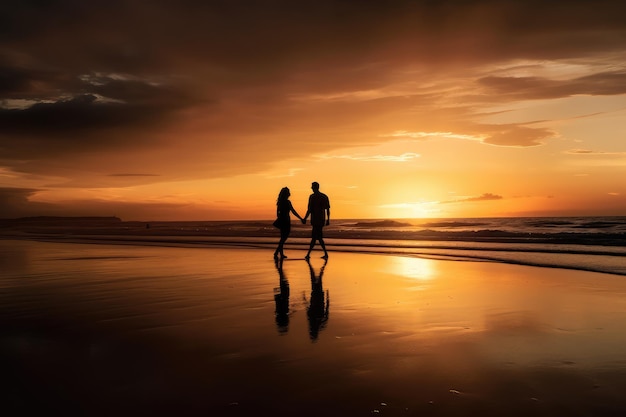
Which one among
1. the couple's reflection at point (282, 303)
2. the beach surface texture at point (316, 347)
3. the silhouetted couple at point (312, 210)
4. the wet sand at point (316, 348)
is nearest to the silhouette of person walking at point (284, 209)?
the silhouetted couple at point (312, 210)

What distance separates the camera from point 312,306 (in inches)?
334

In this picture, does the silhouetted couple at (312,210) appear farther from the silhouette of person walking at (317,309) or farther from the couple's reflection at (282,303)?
the silhouette of person walking at (317,309)

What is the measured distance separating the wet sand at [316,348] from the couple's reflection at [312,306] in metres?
0.06

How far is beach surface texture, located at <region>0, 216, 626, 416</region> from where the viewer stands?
4.05m

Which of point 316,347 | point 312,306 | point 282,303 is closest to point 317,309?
point 312,306

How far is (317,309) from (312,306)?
0.99 ft

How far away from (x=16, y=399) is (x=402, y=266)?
12.4 m

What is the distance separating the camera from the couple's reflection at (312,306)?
6.83 meters

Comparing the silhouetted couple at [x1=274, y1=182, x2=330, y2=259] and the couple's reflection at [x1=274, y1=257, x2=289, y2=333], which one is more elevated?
the silhouetted couple at [x1=274, y1=182, x2=330, y2=259]

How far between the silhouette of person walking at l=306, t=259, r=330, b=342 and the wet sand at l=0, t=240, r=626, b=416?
0.15ft

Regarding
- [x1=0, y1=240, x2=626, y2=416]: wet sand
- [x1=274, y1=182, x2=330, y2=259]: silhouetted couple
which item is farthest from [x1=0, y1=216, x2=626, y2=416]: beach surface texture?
[x1=274, y1=182, x2=330, y2=259]: silhouetted couple

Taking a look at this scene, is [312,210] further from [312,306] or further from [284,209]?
[312,306]

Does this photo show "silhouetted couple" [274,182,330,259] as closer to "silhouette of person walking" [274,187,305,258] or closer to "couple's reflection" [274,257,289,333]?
"silhouette of person walking" [274,187,305,258]

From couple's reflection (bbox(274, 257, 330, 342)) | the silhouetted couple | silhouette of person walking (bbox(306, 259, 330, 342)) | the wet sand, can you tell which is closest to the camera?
the wet sand
